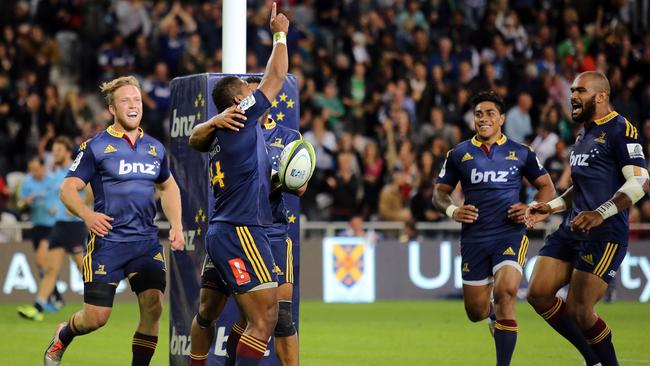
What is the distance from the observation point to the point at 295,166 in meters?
8.81

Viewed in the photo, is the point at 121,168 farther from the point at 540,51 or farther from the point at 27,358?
the point at 540,51

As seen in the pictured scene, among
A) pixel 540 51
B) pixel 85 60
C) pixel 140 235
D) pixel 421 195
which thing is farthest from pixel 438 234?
pixel 140 235

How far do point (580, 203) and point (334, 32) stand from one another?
16.1m

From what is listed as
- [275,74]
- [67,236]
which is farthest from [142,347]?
[67,236]

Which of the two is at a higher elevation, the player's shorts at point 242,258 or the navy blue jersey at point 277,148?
the navy blue jersey at point 277,148

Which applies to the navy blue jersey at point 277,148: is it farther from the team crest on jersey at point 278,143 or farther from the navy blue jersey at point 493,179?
the navy blue jersey at point 493,179

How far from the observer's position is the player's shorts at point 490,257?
1045 centimetres

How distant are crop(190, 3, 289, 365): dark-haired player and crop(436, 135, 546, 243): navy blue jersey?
2622 mm

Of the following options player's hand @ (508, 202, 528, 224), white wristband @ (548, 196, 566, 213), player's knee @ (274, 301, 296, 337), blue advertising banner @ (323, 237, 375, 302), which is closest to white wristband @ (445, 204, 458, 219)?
player's hand @ (508, 202, 528, 224)

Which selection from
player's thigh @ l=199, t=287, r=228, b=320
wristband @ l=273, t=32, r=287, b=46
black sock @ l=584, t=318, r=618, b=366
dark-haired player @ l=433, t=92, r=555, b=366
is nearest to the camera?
wristband @ l=273, t=32, r=287, b=46

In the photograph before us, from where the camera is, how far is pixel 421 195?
21203mm

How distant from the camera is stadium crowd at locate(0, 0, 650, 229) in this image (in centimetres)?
2175

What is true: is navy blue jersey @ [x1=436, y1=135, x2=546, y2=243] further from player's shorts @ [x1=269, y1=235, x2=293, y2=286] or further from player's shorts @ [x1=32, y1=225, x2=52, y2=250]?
player's shorts @ [x1=32, y1=225, x2=52, y2=250]

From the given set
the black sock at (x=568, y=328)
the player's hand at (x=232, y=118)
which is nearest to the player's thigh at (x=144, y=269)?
the player's hand at (x=232, y=118)
